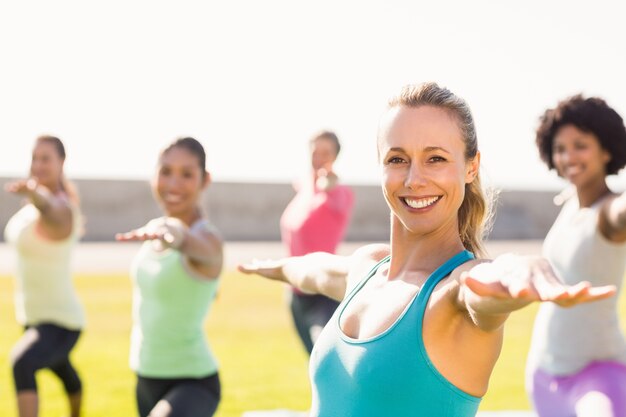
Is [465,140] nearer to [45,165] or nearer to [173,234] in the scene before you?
[173,234]

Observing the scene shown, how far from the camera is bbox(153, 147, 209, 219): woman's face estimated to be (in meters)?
5.01

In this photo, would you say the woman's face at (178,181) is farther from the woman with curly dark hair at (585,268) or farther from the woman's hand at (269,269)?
the woman with curly dark hair at (585,268)

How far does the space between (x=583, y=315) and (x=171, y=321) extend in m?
2.22

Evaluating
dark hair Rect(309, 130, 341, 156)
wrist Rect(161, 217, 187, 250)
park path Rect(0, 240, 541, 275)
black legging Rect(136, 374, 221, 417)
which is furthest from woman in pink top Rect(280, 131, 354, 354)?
park path Rect(0, 240, 541, 275)

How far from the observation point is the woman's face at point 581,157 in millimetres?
4586

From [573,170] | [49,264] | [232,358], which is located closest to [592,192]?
[573,170]

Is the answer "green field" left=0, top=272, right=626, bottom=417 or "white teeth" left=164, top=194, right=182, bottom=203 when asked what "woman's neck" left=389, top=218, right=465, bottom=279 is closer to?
"white teeth" left=164, top=194, right=182, bottom=203

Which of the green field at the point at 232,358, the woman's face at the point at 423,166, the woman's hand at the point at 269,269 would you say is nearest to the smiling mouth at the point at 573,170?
the woman's hand at the point at 269,269

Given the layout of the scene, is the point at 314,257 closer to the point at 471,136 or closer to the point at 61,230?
the point at 471,136

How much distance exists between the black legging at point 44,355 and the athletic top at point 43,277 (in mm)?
79

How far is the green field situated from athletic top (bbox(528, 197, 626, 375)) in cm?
313

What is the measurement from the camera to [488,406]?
7.41 m

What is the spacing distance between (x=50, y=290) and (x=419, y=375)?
4.73 meters

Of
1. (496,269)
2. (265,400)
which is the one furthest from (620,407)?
(265,400)
